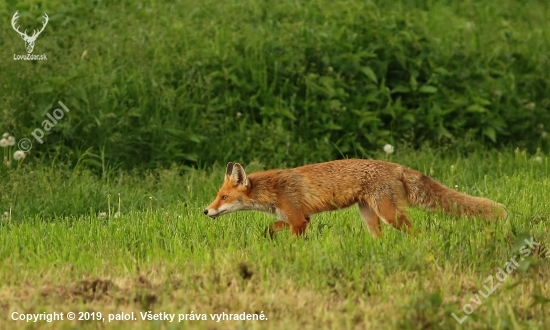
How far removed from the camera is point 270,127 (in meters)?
11.0

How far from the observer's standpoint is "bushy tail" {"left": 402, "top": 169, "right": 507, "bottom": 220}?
24.0ft

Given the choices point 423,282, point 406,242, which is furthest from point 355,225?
point 423,282

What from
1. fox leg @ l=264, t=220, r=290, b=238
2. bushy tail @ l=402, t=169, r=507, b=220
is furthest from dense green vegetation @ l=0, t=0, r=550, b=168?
bushy tail @ l=402, t=169, r=507, b=220

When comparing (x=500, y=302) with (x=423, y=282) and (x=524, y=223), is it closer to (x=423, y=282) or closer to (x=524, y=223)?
(x=423, y=282)

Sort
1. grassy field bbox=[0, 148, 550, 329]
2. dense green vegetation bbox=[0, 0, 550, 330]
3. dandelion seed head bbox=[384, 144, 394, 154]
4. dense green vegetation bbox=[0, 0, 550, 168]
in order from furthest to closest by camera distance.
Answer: dandelion seed head bbox=[384, 144, 394, 154] → dense green vegetation bbox=[0, 0, 550, 168] → dense green vegetation bbox=[0, 0, 550, 330] → grassy field bbox=[0, 148, 550, 329]

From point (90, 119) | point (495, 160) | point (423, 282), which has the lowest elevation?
point (495, 160)

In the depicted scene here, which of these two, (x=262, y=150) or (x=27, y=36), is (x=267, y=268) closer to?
(x=262, y=150)

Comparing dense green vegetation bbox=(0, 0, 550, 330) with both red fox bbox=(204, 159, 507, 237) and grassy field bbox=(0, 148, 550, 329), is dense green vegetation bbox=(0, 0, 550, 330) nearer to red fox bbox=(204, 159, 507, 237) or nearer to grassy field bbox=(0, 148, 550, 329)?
grassy field bbox=(0, 148, 550, 329)

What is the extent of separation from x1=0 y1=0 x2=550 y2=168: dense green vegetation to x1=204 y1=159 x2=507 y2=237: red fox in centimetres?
308

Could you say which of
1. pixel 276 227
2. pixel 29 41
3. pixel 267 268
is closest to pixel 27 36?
pixel 29 41

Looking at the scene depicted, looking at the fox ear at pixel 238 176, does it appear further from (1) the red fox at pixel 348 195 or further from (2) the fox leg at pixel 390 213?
(2) the fox leg at pixel 390 213

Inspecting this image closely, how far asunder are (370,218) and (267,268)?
171 cm

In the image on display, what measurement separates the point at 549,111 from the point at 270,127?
4144 mm

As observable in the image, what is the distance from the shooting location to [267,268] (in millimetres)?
6141
